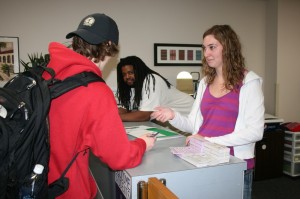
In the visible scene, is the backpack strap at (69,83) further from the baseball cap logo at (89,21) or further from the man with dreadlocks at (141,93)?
the man with dreadlocks at (141,93)

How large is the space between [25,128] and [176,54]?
120 inches

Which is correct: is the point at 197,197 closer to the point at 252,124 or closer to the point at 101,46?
the point at 252,124

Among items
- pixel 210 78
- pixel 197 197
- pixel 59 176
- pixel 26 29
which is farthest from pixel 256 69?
pixel 59 176

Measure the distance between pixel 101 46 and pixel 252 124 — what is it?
31.7 inches

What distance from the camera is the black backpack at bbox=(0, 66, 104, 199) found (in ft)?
2.52

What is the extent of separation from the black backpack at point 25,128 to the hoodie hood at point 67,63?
2.1 inches

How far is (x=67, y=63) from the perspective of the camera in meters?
0.93

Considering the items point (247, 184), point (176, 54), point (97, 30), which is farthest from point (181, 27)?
point (97, 30)

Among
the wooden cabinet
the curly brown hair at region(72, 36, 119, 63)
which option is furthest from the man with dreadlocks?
the wooden cabinet

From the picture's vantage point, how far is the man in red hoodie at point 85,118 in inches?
34.9

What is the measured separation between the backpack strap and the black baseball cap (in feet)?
→ 0.50

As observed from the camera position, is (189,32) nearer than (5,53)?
No

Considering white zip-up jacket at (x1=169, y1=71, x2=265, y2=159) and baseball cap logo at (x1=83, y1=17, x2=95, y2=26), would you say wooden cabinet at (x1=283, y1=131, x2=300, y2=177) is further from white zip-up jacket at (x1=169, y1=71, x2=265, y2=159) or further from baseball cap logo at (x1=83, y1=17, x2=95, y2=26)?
baseball cap logo at (x1=83, y1=17, x2=95, y2=26)

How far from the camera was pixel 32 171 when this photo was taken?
2.71 ft
